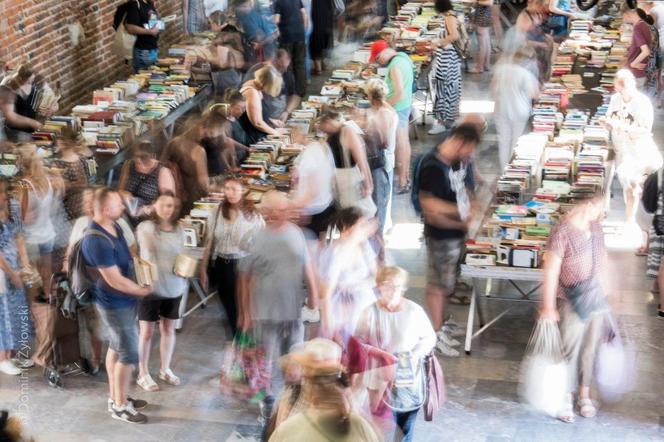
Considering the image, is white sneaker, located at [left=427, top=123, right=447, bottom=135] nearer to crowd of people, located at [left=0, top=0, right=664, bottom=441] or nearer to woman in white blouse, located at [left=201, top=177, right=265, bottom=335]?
crowd of people, located at [left=0, top=0, right=664, bottom=441]

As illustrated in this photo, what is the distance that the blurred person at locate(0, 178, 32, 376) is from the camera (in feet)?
25.5

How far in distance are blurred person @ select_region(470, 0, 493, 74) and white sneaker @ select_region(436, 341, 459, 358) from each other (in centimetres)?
748

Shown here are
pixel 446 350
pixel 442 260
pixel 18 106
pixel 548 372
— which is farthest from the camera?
pixel 18 106

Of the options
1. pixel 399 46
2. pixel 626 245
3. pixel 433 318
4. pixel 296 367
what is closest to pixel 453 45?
pixel 399 46

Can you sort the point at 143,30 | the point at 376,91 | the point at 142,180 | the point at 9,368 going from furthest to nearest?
the point at 143,30 < the point at 376,91 < the point at 142,180 < the point at 9,368

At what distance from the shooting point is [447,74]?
12.4 metres

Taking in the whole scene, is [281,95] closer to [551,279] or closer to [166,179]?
[166,179]

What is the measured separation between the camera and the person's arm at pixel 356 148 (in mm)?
8820

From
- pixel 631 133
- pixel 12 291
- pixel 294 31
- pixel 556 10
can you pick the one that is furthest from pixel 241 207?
pixel 556 10

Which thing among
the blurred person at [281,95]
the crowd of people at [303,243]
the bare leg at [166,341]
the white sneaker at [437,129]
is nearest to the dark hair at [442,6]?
the white sneaker at [437,129]

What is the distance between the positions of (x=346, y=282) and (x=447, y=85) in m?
5.78

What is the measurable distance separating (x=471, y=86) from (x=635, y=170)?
5082 mm

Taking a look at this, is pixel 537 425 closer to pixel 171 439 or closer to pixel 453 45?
pixel 171 439

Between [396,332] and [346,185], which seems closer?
[396,332]
